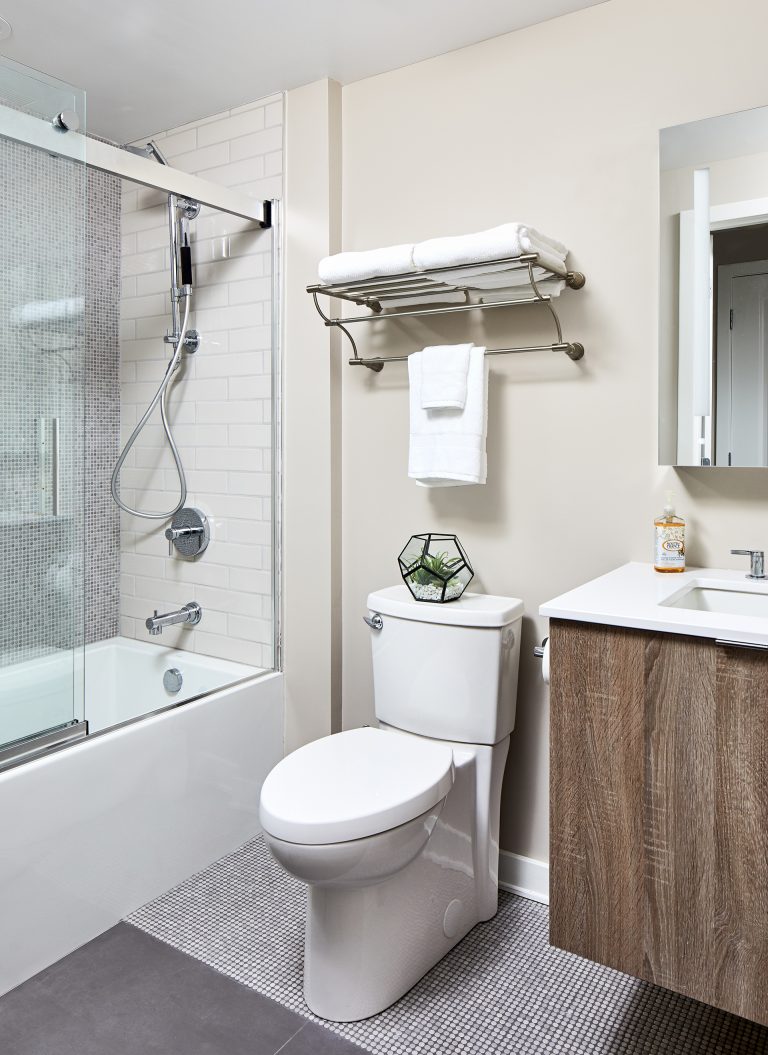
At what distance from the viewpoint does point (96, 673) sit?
2607mm

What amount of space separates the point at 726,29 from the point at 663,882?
179cm

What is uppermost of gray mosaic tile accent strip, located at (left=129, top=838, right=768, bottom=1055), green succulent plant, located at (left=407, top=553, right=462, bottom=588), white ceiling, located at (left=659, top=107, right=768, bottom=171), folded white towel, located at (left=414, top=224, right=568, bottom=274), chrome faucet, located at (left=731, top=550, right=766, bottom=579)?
white ceiling, located at (left=659, top=107, right=768, bottom=171)

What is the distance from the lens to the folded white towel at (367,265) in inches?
75.0

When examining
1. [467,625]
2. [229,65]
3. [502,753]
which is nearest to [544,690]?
[502,753]

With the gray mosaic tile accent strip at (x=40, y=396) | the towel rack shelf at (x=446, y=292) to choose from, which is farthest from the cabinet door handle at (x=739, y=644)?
the gray mosaic tile accent strip at (x=40, y=396)

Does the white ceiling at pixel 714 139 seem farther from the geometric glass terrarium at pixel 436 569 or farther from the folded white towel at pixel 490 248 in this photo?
the geometric glass terrarium at pixel 436 569

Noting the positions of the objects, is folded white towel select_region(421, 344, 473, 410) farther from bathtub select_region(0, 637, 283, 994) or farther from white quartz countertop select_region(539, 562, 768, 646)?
bathtub select_region(0, 637, 283, 994)

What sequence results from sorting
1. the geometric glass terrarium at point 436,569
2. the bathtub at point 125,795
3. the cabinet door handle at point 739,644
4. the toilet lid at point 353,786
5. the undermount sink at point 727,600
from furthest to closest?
the geometric glass terrarium at point 436,569 → the bathtub at point 125,795 → the undermount sink at point 727,600 → the toilet lid at point 353,786 → the cabinet door handle at point 739,644

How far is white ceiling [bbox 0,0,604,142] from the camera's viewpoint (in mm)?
1935

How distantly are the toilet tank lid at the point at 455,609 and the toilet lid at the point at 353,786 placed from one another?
296 mm

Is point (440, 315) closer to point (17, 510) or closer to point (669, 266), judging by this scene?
point (669, 266)

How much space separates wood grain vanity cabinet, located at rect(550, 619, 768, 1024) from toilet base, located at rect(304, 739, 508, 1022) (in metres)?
0.39

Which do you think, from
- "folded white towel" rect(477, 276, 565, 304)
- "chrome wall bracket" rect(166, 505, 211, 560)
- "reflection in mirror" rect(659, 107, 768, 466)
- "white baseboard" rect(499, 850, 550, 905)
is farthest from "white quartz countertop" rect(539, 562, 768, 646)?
"chrome wall bracket" rect(166, 505, 211, 560)

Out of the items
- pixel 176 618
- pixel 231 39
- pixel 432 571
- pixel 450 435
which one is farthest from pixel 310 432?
pixel 231 39
